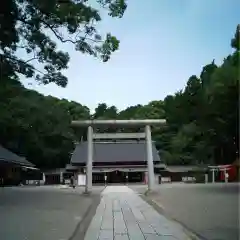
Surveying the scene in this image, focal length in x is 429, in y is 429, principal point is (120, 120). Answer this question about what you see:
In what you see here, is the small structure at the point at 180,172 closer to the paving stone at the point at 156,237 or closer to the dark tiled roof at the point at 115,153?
the dark tiled roof at the point at 115,153

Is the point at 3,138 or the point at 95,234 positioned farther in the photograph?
the point at 3,138

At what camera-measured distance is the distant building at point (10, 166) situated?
37.7 metres

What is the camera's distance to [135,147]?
2355 inches

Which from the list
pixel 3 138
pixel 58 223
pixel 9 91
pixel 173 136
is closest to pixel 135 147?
pixel 173 136

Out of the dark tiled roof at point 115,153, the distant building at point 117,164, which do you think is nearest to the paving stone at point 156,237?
the distant building at point 117,164

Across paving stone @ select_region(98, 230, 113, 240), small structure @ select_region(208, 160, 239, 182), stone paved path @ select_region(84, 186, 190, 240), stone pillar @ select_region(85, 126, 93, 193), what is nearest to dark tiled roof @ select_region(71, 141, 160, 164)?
small structure @ select_region(208, 160, 239, 182)

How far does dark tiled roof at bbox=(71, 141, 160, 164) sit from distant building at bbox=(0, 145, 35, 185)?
8.17 m

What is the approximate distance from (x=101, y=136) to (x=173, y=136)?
38549mm

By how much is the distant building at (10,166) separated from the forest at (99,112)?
4.70 m

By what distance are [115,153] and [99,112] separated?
23.6m

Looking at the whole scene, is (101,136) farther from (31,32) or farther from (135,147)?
(135,147)

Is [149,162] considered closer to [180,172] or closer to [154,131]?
[180,172]

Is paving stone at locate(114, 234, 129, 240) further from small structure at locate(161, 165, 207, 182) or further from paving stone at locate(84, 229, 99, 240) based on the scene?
small structure at locate(161, 165, 207, 182)

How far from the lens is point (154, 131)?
2761 inches
